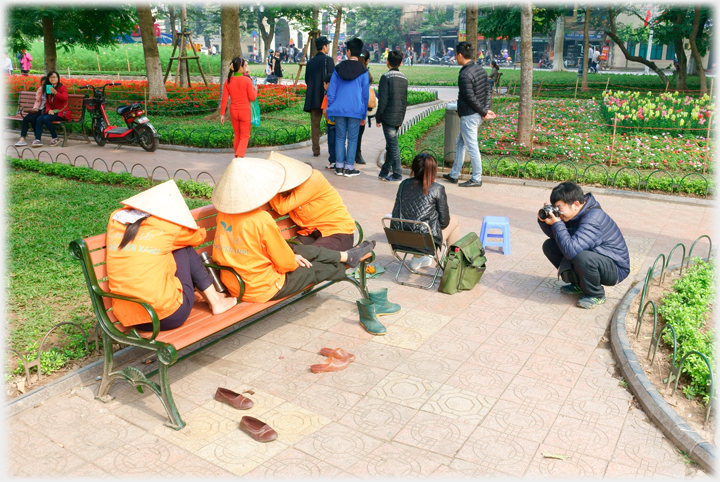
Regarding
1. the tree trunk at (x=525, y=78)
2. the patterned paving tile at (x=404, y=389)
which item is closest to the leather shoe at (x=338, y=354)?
the patterned paving tile at (x=404, y=389)

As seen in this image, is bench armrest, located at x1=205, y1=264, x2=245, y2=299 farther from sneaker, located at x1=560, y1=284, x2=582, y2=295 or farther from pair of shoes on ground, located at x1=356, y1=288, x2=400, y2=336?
sneaker, located at x1=560, y1=284, x2=582, y2=295

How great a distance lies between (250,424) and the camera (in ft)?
12.1

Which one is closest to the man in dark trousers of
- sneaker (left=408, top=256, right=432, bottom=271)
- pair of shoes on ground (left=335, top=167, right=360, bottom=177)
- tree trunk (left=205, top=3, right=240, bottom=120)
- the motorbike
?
pair of shoes on ground (left=335, top=167, right=360, bottom=177)

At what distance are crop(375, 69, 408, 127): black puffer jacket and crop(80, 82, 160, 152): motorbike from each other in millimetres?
5296

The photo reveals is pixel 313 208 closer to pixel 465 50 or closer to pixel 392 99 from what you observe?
pixel 392 99

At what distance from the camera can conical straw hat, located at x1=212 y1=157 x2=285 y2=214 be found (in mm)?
4320

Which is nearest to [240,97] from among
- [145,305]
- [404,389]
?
[145,305]

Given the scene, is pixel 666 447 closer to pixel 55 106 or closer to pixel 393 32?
pixel 55 106

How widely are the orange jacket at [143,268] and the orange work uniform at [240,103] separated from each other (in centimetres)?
716

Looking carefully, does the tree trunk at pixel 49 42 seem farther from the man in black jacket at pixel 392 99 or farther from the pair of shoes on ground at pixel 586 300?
the pair of shoes on ground at pixel 586 300

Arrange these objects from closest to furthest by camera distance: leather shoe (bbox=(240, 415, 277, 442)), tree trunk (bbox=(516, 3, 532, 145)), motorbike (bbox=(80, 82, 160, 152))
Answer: leather shoe (bbox=(240, 415, 277, 442)) → tree trunk (bbox=(516, 3, 532, 145)) → motorbike (bbox=(80, 82, 160, 152))

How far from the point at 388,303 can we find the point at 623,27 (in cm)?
5200

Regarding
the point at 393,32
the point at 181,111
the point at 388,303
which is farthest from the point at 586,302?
the point at 393,32

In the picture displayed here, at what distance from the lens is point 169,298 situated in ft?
12.9
